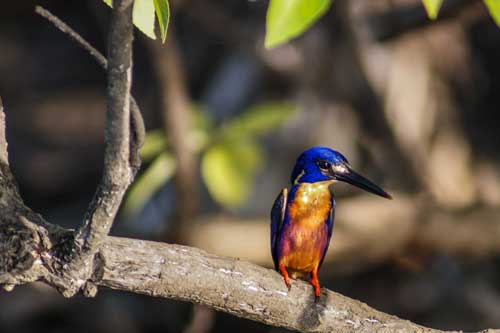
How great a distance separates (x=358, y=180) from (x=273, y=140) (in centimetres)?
368

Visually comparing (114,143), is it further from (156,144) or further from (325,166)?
(156,144)

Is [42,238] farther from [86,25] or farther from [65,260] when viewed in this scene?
[86,25]

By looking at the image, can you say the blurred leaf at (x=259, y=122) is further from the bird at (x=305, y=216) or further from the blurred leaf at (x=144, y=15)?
the blurred leaf at (x=144, y=15)

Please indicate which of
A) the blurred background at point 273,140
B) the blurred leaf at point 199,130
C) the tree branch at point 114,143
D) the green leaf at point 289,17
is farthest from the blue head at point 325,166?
the green leaf at point 289,17

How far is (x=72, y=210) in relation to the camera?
7.68 meters

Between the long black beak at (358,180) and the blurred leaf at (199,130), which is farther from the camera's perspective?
the blurred leaf at (199,130)

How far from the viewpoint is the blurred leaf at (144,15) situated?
1736 mm

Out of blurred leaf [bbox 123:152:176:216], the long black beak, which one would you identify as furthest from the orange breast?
blurred leaf [bbox 123:152:176:216]

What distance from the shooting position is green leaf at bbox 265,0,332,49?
1.50 m

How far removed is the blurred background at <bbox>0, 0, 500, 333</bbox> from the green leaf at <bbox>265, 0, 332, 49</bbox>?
2.62 meters

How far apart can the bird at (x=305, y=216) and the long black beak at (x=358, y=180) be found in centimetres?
2

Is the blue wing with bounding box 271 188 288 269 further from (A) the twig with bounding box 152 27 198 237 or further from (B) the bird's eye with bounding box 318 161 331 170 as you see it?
(A) the twig with bounding box 152 27 198 237

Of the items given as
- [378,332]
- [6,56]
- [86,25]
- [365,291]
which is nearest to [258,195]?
[365,291]

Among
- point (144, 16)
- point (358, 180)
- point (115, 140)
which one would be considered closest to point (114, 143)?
point (115, 140)
